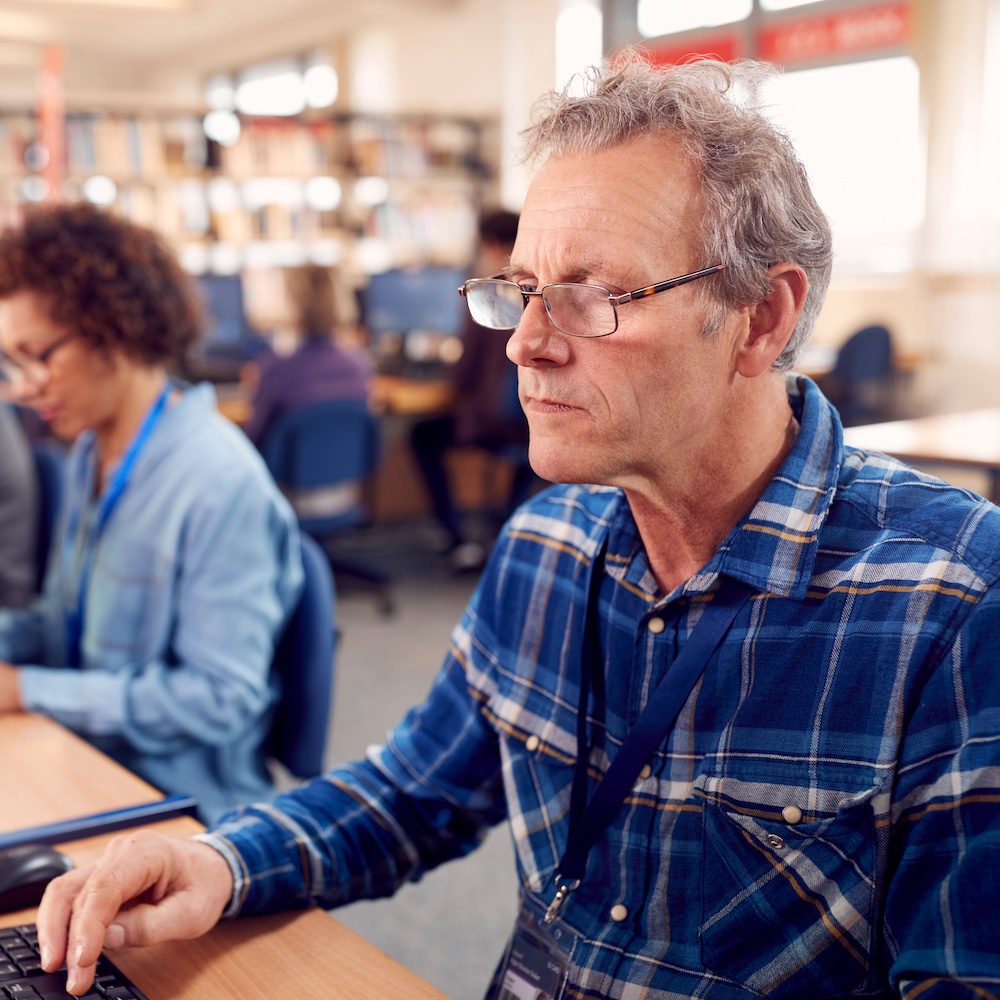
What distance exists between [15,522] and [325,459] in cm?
172

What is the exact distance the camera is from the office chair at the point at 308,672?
1.57 m

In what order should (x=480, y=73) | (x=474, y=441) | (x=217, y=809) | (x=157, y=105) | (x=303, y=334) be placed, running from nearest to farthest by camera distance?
(x=217, y=809) → (x=303, y=334) → (x=474, y=441) → (x=157, y=105) → (x=480, y=73)

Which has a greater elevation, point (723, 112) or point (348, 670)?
point (723, 112)

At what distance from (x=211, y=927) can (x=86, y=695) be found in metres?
0.61

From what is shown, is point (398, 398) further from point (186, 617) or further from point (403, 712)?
point (186, 617)

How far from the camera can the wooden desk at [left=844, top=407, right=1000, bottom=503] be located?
8.29 feet

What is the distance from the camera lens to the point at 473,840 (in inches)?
45.7

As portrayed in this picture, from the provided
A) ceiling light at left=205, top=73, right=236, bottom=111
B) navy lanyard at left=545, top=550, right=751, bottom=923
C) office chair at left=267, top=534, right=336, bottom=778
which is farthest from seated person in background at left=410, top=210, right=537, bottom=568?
ceiling light at left=205, top=73, right=236, bottom=111

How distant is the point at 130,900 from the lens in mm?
905

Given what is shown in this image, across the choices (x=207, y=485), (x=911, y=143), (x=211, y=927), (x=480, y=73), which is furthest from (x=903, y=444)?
(x=480, y=73)

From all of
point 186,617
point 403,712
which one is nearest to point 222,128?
point 403,712

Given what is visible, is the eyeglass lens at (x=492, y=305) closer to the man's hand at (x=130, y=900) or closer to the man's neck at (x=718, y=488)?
the man's neck at (x=718, y=488)

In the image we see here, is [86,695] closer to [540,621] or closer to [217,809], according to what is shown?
[217,809]

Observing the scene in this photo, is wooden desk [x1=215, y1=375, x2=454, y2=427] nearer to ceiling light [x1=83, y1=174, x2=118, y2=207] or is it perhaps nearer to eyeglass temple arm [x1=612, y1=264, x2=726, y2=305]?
ceiling light [x1=83, y1=174, x2=118, y2=207]
